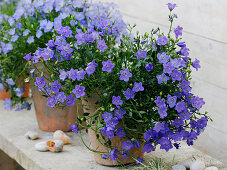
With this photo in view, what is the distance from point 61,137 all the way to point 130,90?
531 millimetres

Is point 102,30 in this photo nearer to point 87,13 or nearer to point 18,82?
point 87,13

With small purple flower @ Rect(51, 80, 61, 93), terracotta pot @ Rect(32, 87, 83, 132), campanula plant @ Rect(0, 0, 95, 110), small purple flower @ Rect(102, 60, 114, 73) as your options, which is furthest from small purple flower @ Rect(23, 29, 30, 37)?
Result: small purple flower @ Rect(102, 60, 114, 73)

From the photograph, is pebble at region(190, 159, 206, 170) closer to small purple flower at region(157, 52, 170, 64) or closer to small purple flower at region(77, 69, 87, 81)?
small purple flower at region(157, 52, 170, 64)

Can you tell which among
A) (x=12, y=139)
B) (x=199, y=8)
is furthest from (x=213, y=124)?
(x=12, y=139)

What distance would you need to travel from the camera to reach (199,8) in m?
1.68

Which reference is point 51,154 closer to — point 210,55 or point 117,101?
point 117,101

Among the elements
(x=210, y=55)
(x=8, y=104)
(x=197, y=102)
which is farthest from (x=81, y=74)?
(x=8, y=104)

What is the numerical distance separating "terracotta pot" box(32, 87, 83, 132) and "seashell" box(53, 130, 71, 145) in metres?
0.08

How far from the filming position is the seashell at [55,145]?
5.23 ft

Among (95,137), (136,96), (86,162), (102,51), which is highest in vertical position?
(102,51)

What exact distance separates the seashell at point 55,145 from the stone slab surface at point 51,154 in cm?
2

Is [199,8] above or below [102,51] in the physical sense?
above

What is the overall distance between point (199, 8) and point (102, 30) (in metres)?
0.48

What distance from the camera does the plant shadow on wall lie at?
128cm
